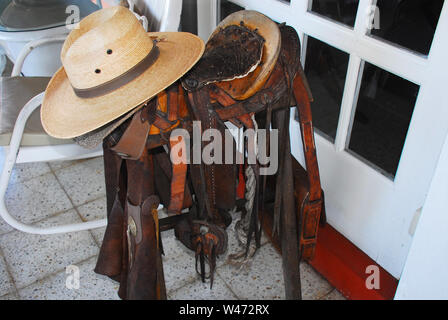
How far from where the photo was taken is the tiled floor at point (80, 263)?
5.15 feet

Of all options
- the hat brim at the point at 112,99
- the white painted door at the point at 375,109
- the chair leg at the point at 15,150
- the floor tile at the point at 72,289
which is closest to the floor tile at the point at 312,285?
the white painted door at the point at 375,109

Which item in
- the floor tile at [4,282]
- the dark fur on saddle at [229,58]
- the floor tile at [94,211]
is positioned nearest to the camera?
the dark fur on saddle at [229,58]

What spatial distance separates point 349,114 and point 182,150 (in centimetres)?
65

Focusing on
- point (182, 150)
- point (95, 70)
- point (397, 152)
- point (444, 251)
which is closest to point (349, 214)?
point (397, 152)

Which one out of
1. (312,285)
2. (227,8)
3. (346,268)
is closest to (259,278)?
(312,285)

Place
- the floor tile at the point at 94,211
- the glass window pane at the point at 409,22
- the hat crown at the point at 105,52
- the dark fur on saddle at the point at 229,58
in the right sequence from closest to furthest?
1. the hat crown at the point at 105,52
2. the dark fur on saddle at the point at 229,58
3. the glass window pane at the point at 409,22
4. the floor tile at the point at 94,211

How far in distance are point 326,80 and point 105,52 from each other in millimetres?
961

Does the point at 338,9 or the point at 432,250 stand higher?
the point at 338,9

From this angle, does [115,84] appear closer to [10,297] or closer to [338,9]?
[338,9]

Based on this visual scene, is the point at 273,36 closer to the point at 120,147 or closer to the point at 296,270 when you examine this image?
the point at 120,147

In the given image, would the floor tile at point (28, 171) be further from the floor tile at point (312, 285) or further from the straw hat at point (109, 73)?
the floor tile at point (312, 285)

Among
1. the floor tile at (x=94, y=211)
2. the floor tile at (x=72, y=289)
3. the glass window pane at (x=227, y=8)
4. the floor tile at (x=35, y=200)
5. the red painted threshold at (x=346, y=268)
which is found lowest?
the floor tile at (x=72, y=289)

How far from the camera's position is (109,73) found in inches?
38.7

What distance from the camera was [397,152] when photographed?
150 cm
